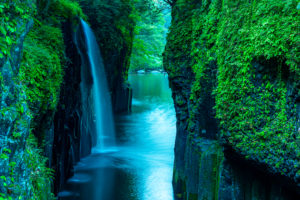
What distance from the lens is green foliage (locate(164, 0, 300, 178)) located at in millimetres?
4672

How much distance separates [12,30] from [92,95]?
35.1 ft

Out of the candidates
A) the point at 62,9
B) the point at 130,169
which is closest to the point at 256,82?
the point at 130,169

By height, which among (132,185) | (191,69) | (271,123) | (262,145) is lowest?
(132,185)

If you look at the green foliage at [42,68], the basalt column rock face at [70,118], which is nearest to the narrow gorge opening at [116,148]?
the basalt column rock face at [70,118]

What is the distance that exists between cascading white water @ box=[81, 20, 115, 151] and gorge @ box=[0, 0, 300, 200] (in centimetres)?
6

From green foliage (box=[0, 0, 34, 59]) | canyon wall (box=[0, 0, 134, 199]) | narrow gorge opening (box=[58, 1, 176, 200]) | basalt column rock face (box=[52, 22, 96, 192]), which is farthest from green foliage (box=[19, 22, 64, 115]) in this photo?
narrow gorge opening (box=[58, 1, 176, 200])

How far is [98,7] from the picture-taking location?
16.2m

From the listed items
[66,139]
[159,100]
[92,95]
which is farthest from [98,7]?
[159,100]

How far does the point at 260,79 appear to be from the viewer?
17.4 feet

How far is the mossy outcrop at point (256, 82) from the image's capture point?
4.68m

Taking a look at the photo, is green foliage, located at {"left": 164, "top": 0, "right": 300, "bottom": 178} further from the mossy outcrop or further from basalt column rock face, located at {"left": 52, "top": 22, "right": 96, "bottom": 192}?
basalt column rock face, located at {"left": 52, "top": 22, "right": 96, "bottom": 192}

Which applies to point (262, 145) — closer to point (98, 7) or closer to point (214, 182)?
point (214, 182)

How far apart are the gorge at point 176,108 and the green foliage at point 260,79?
2cm

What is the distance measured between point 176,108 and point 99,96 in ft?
21.8
